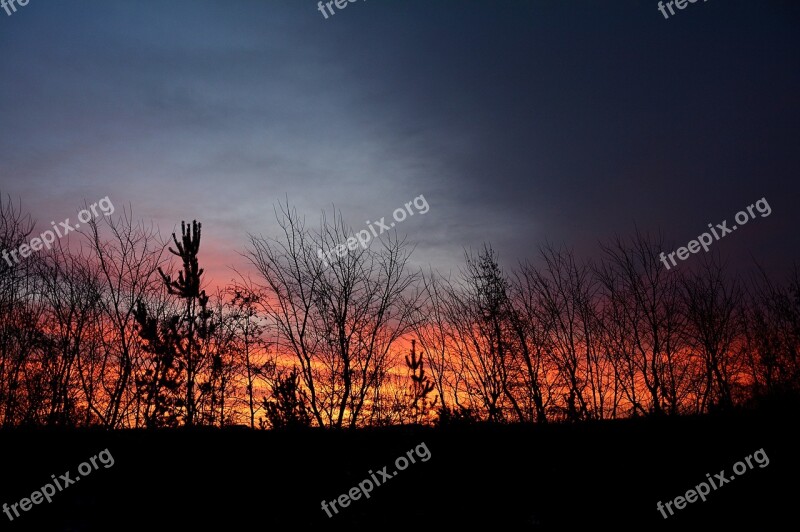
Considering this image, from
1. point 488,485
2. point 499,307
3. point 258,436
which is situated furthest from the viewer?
point 499,307

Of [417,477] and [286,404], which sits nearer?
[417,477]

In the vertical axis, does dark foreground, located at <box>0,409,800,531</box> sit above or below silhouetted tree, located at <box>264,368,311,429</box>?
below

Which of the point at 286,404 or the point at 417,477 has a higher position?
the point at 286,404

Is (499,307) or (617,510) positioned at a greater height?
(499,307)

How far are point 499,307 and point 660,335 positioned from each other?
189 inches

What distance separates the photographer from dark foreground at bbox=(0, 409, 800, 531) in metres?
6.88

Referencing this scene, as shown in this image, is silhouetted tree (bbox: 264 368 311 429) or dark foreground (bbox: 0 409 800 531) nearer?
dark foreground (bbox: 0 409 800 531)

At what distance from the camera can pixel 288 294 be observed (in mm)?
14836

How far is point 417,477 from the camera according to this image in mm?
7578

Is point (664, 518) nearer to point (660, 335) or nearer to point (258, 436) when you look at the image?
point (258, 436)

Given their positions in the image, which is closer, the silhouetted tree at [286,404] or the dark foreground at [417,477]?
the dark foreground at [417,477]

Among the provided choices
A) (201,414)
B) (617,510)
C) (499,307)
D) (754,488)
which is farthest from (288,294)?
(754,488)

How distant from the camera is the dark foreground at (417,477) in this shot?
Result: 22.6 feet

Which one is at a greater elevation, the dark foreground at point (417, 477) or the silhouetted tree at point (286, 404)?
the silhouetted tree at point (286, 404)
